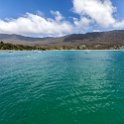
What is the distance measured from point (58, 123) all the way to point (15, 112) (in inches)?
245

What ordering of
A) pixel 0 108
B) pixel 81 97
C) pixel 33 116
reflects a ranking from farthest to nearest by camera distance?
pixel 81 97 → pixel 0 108 → pixel 33 116

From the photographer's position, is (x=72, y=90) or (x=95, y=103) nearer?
(x=95, y=103)

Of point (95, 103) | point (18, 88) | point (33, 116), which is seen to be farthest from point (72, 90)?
point (33, 116)

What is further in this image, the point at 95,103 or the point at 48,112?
the point at 95,103

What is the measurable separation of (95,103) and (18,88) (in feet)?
51.5

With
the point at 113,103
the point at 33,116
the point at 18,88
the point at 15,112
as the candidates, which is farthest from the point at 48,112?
the point at 18,88

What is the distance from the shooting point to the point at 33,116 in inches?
906

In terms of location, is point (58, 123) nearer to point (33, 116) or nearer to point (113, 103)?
point (33, 116)

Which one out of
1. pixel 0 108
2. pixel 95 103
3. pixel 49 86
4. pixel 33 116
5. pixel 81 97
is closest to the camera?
pixel 33 116

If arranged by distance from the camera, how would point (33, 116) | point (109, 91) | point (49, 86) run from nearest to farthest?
point (33, 116) → point (109, 91) → point (49, 86)

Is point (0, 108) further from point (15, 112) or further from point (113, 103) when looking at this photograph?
point (113, 103)

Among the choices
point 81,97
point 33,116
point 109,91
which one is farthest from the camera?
point 109,91

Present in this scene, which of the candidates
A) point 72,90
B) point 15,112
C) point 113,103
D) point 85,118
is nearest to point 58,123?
point 85,118

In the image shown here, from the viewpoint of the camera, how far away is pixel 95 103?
90.0 ft
